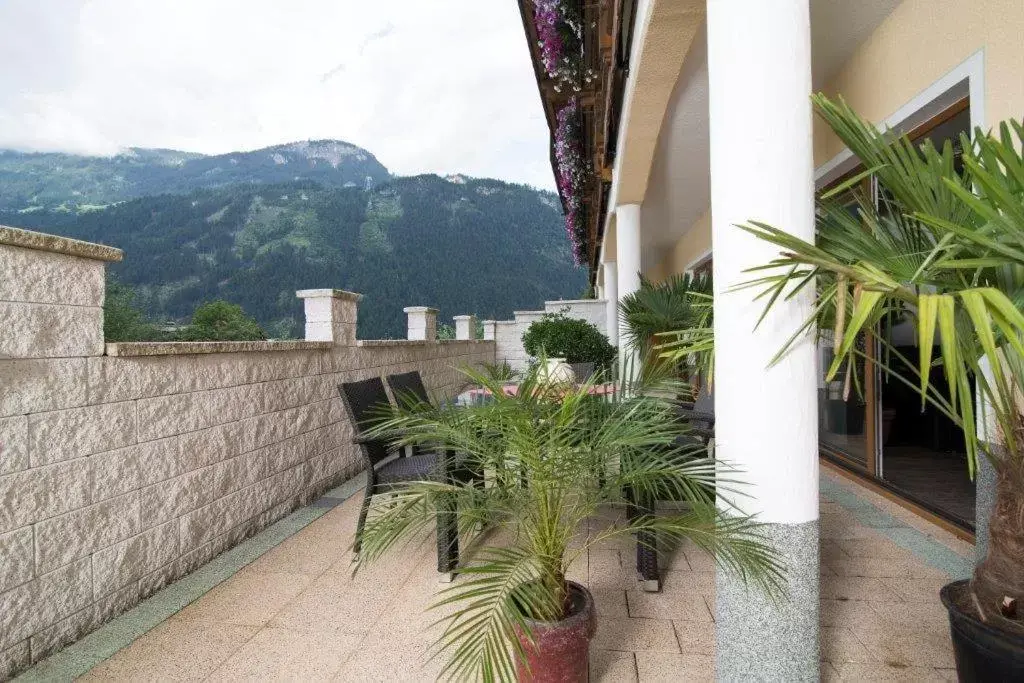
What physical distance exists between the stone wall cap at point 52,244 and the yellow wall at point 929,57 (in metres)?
3.14

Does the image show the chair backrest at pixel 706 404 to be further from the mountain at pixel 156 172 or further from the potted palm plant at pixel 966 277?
the mountain at pixel 156 172

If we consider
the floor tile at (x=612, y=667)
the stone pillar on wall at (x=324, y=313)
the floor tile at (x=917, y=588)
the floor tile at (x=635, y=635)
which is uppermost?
the stone pillar on wall at (x=324, y=313)

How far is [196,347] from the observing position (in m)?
2.59

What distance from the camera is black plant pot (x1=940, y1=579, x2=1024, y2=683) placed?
1.22 metres

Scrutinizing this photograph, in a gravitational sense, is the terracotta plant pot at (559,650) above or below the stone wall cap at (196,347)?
below

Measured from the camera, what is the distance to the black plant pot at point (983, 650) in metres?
1.22

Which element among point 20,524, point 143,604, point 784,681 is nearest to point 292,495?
point 143,604

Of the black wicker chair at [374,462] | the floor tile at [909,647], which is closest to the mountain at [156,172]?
the black wicker chair at [374,462]

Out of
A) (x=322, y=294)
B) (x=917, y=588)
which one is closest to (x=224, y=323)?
(x=322, y=294)

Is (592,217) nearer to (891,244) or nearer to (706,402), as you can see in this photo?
(706,402)

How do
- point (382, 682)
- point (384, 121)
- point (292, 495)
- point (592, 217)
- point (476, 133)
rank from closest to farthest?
point (382, 682), point (292, 495), point (592, 217), point (476, 133), point (384, 121)

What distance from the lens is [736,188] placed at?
150 cm

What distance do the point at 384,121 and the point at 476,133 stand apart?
12358 millimetres

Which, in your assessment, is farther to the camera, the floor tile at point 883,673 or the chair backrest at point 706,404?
the chair backrest at point 706,404
